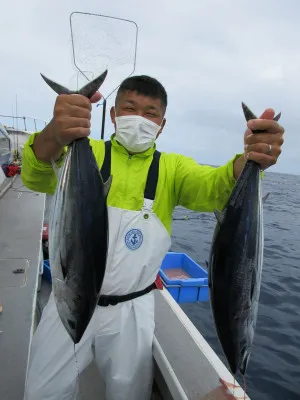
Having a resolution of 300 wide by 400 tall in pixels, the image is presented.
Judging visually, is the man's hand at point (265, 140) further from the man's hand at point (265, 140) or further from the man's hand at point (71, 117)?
the man's hand at point (71, 117)

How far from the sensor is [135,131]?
2.35m

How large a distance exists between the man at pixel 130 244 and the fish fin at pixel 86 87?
0.72 meters

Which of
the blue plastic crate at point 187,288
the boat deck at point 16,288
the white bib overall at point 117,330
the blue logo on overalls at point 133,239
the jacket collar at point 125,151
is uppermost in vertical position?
the jacket collar at point 125,151

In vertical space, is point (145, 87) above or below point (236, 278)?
above

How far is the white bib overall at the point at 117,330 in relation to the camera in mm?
2393

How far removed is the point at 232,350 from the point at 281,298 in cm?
754

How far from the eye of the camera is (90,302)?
155 cm

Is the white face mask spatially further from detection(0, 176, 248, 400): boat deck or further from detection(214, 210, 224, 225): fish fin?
detection(0, 176, 248, 400): boat deck

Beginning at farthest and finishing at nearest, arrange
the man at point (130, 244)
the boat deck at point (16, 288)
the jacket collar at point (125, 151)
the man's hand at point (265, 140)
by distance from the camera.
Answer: the boat deck at point (16, 288), the jacket collar at point (125, 151), the man at point (130, 244), the man's hand at point (265, 140)

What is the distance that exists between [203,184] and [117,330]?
1.25 m

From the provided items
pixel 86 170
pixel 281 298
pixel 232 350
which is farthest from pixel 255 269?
pixel 281 298

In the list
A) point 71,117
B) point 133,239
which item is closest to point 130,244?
point 133,239

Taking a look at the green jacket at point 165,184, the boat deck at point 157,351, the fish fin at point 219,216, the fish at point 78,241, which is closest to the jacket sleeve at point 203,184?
the green jacket at point 165,184

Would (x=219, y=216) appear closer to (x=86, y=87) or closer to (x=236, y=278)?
(x=236, y=278)
